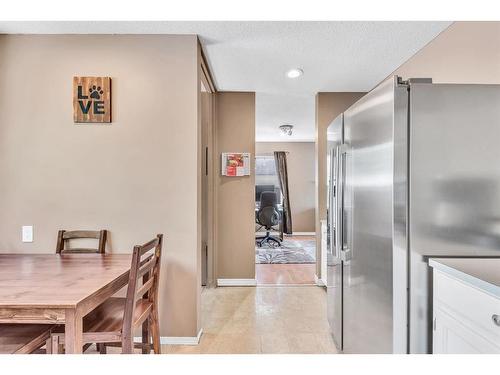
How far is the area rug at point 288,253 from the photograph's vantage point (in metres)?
5.08

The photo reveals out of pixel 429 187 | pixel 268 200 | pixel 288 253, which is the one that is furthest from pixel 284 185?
pixel 429 187

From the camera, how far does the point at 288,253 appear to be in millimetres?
5680

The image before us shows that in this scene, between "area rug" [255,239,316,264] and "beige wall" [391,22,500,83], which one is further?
"area rug" [255,239,316,264]

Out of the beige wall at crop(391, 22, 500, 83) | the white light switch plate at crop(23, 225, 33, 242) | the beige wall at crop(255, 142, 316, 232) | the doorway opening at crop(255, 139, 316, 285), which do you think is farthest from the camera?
the beige wall at crop(255, 142, 316, 232)

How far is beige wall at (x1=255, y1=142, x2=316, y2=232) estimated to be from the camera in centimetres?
802

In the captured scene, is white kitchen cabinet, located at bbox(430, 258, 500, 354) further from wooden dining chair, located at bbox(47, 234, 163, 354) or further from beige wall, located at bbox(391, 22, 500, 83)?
wooden dining chair, located at bbox(47, 234, 163, 354)

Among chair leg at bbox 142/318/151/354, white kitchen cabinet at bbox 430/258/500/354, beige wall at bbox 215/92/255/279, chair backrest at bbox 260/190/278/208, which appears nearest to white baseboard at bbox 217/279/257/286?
beige wall at bbox 215/92/255/279

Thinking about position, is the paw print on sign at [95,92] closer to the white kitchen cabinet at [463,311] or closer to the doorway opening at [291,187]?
the white kitchen cabinet at [463,311]

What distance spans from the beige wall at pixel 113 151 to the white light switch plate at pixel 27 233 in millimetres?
33

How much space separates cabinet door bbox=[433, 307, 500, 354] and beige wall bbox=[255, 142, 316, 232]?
22.0ft

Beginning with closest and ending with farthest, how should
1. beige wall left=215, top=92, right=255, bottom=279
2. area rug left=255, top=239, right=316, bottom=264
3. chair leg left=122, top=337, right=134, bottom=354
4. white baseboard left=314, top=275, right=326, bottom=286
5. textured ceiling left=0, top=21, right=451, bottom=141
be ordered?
1. chair leg left=122, top=337, right=134, bottom=354
2. textured ceiling left=0, top=21, right=451, bottom=141
3. white baseboard left=314, top=275, right=326, bottom=286
4. beige wall left=215, top=92, right=255, bottom=279
5. area rug left=255, top=239, right=316, bottom=264

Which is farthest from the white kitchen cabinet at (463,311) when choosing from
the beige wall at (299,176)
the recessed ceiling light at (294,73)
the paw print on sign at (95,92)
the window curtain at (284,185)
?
the beige wall at (299,176)
